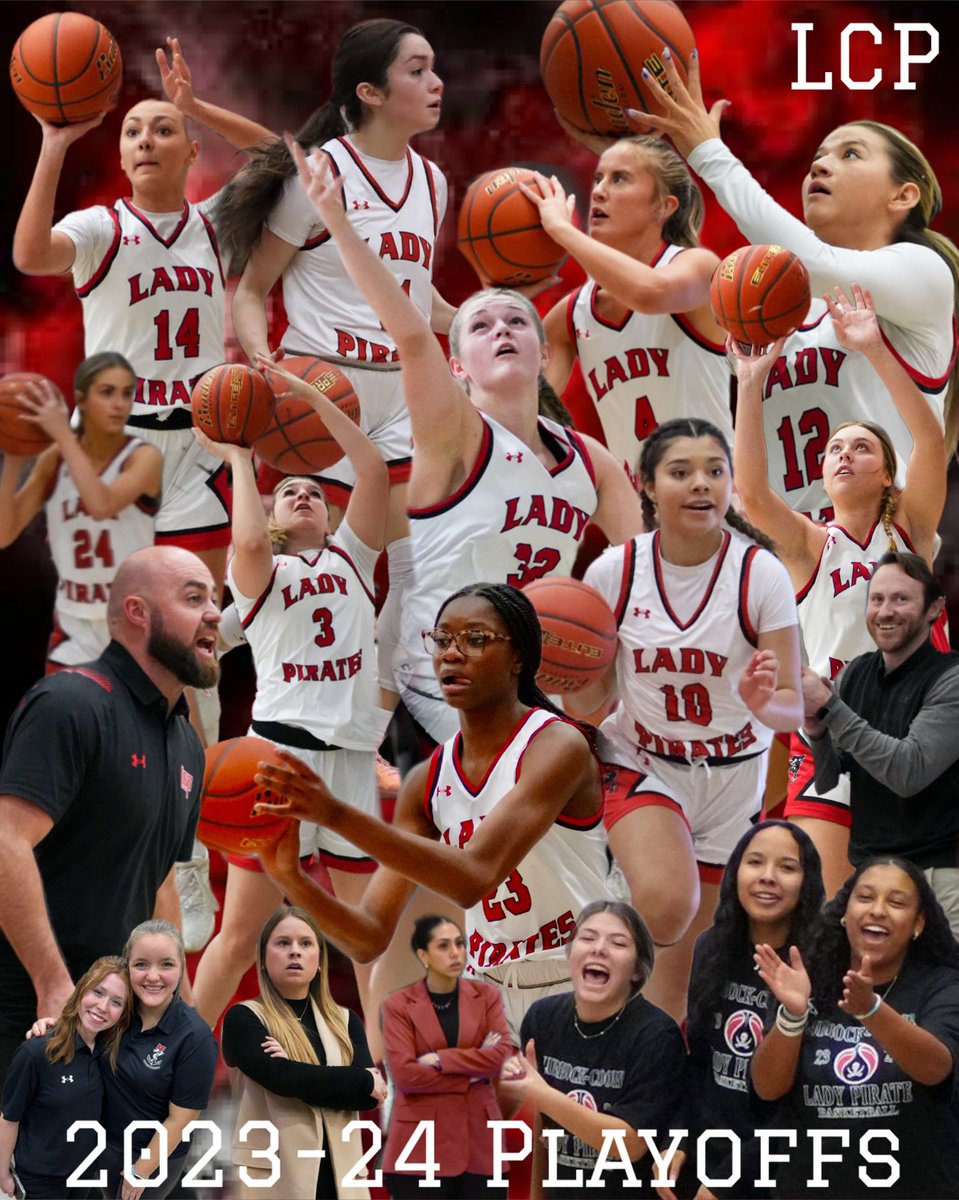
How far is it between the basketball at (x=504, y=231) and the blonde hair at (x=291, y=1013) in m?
2.71

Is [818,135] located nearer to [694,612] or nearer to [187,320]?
[187,320]

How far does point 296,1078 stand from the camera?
697 centimetres

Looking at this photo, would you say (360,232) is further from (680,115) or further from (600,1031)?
(600,1031)

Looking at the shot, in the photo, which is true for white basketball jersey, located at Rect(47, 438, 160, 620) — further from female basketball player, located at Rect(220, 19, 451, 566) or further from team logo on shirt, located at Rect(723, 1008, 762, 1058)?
team logo on shirt, located at Rect(723, 1008, 762, 1058)

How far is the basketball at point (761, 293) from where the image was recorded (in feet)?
25.3

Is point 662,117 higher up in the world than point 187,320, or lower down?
higher up

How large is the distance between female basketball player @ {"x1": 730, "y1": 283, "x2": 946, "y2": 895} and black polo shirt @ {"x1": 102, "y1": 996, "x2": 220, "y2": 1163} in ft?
7.81

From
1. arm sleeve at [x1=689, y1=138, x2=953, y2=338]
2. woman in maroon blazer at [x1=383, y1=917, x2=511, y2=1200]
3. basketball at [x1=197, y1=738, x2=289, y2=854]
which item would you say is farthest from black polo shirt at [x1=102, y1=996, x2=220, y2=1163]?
arm sleeve at [x1=689, y1=138, x2=953, y2=338]

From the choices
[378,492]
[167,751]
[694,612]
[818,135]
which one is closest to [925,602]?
[694,612]

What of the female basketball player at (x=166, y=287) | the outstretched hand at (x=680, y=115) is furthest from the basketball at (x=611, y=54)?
the female basketball player at (x=166, y=287)

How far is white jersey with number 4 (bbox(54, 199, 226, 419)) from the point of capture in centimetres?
923

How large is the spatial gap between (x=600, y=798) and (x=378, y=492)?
6.60ft

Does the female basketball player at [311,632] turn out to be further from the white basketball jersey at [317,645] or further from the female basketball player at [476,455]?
the female basketball player at [476,455]

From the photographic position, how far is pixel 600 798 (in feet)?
22.2
